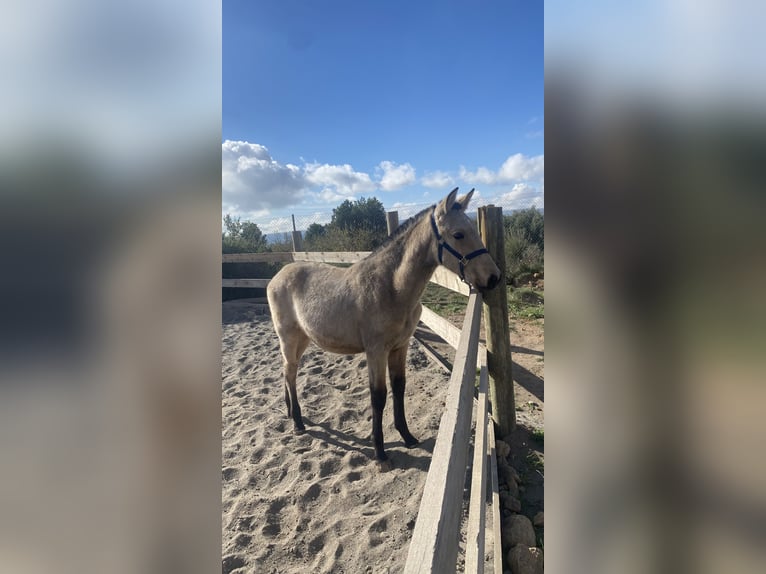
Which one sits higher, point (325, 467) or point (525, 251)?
point (525, 251)

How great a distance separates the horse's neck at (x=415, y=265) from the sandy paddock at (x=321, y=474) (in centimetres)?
134

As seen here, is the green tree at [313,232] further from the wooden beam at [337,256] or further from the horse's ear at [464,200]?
the horse's ear at [464,200]

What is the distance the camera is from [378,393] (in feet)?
9.38

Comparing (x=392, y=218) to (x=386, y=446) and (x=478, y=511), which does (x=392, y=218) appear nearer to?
(x=386, y=446)

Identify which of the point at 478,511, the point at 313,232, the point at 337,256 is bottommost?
the point at 478,511

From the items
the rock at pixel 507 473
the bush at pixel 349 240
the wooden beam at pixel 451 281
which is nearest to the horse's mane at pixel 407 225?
the wooden beam at pixel 451 281

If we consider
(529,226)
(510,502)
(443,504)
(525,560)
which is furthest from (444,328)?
(529,226)

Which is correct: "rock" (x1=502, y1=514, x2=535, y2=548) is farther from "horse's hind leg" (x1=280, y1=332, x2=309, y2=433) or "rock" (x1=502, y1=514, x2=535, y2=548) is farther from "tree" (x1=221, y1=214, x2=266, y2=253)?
"tree" (x1=221, y1=214, x2=266, y2=253)

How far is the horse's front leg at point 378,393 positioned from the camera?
2.81m

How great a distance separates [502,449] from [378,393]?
1.07 m
